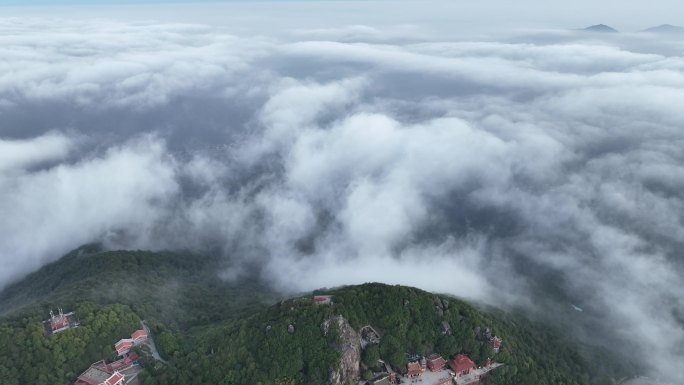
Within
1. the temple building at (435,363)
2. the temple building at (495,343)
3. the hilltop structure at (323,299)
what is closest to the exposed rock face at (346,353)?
the hilltop structure at (323,299)

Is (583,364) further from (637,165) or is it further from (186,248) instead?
(637,165)

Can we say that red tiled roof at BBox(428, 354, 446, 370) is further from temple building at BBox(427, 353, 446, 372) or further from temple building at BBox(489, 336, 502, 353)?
temple building at BBox(489, 336, 502, 353)

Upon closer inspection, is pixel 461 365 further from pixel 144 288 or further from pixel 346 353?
pixel 144 288

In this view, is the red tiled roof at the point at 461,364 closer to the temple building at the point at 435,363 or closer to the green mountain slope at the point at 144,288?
the temple building at the point at 435,363

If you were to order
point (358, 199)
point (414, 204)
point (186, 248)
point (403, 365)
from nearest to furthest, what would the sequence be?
point (403, 365) → point (186, 248) → point (414, 204) → point (358, 199)

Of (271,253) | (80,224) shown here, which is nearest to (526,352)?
(271,253)

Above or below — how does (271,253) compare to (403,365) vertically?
below
